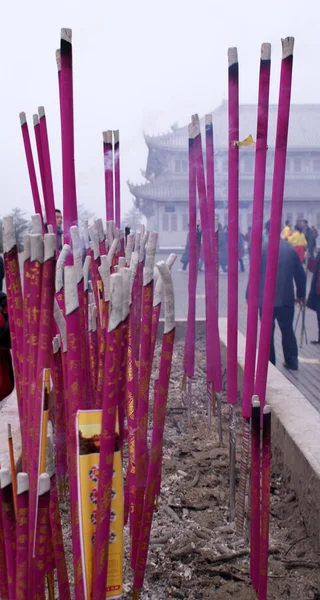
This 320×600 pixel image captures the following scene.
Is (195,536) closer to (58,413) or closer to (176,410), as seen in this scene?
(58,413)

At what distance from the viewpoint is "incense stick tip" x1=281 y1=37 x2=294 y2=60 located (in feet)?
3.59

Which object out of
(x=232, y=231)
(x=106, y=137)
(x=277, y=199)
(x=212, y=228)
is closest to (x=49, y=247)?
(x=277, y=199)

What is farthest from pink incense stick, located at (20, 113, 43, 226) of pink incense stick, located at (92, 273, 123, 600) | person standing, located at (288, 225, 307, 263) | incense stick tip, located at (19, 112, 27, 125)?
person standing, located at (288, 225, 307, 263)

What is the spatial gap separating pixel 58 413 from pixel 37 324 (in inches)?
15.9

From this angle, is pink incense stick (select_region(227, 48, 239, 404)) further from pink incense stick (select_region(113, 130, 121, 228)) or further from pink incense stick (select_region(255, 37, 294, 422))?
pink incense stick (select_region(113, 130, 121, 228))

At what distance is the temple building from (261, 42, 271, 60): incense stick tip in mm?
10720

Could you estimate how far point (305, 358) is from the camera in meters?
4.80

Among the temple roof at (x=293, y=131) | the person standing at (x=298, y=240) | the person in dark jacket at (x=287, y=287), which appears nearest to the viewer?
the person in dark jacket at (x=287, y=287)

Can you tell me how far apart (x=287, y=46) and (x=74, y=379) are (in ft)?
2.62

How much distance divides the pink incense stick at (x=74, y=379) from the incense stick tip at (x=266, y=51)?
0.74 m

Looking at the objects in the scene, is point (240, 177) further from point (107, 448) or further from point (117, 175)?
point (107, 448)

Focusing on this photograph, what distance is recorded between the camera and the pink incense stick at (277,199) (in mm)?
1109

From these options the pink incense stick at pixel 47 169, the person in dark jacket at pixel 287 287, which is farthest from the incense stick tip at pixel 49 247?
the person in dark jacket at pixel 287 287

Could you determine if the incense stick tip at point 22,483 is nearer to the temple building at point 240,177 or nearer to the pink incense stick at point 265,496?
the pink incense stick at point 265,496
